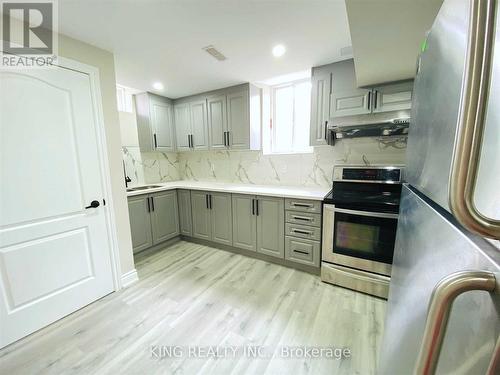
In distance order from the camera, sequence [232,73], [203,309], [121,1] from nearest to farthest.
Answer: [121,1] → [203,309] → [232,73]

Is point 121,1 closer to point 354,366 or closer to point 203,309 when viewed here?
point 203,309

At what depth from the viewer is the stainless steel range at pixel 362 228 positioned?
190 centimetres

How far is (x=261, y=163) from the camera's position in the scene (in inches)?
128

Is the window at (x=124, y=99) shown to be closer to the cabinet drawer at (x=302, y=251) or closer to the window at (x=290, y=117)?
the window at (x=290, y=117)

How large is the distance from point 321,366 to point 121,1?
2.73 m

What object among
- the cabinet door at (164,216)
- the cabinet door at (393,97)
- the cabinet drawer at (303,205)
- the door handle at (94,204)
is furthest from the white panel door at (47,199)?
Answer: the cabinet door at (393,97)

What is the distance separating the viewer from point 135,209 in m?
2.73

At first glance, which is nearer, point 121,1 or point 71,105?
point 121,1

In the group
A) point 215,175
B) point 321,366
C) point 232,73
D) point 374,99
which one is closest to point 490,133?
point 321,366

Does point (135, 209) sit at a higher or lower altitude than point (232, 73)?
lower

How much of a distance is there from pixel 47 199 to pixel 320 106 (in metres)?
2.74

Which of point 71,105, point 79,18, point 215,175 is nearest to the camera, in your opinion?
point 79,18

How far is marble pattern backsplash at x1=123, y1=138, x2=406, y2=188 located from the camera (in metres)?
2.49

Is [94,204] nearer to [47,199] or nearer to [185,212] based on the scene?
[47,199]
